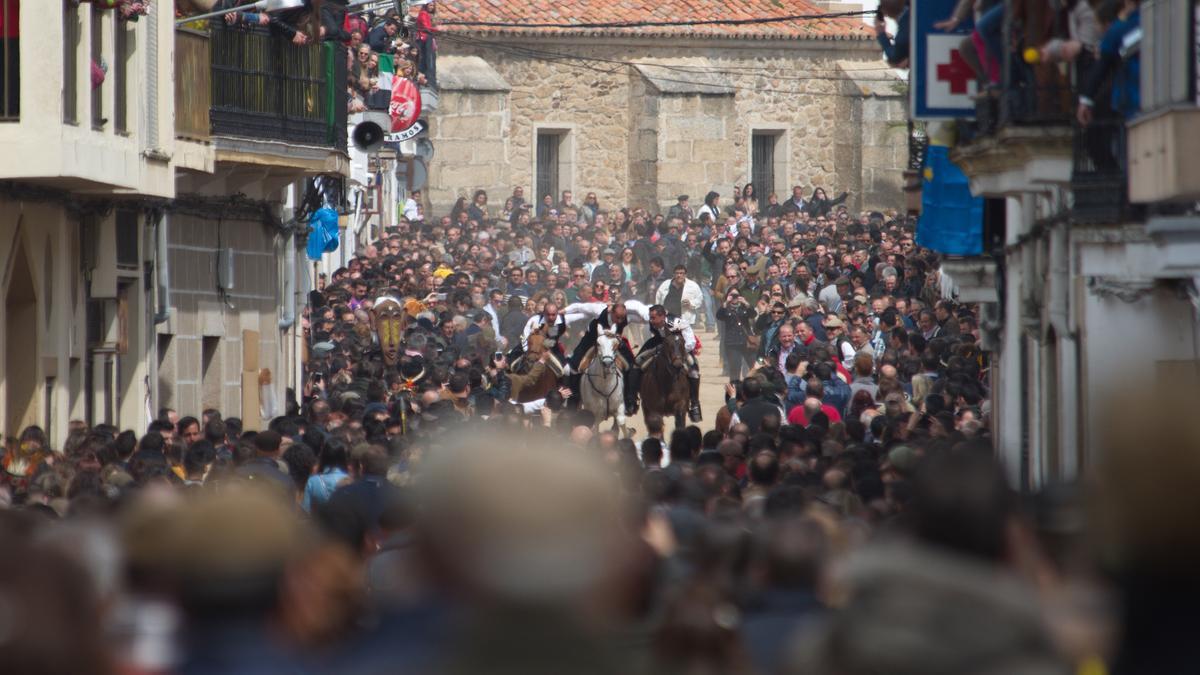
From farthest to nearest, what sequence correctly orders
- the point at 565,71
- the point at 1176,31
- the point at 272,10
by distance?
the point at 565,71 → the point at 272,10 → the point at 1176,31

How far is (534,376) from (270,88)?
512 cm

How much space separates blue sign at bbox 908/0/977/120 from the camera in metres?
17.7

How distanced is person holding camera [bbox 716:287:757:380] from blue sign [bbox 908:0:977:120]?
51.7 feet

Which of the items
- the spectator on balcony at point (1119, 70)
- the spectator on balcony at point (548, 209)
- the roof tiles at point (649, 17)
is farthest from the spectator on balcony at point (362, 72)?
the roof tiles at point (649, 17)

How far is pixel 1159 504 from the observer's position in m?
3.91

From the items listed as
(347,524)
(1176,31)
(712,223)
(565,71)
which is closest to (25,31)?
(1176,31)

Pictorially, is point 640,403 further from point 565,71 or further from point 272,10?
point 565,71

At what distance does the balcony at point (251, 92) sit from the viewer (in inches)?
938

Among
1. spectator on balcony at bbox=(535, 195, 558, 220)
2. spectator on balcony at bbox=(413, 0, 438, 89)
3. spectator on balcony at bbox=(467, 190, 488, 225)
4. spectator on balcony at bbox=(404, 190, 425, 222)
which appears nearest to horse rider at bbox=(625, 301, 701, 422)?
spectator on balcony at bbox=(413, 0, 438, 89)

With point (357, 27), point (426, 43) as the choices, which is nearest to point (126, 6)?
point (357, 27)

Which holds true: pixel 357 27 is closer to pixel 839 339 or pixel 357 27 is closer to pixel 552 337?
pixel 552 337

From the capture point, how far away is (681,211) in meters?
54.7

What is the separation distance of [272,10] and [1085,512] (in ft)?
68.2

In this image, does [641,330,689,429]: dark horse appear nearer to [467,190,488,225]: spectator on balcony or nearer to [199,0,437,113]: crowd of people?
[199,0,437,113]: crowd of people
